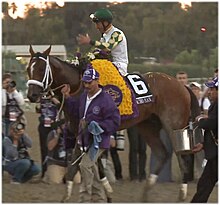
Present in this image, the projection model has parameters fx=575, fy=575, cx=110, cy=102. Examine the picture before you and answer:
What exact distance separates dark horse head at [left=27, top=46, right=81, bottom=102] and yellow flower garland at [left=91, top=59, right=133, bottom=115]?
41cm

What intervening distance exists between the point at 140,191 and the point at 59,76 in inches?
78.1

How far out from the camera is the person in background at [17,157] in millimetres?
8289

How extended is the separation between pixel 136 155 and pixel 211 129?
10.3 ft

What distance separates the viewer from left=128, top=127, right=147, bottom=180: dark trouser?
8602 mm

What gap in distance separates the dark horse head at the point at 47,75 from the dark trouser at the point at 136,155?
1.87 metres

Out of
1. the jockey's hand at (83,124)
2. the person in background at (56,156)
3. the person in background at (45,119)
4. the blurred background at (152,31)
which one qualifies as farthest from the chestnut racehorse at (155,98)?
the blurred background at (152,31)

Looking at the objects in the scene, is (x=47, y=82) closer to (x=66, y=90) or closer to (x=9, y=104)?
(x=66, y=90)

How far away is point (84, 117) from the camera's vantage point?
19.9 ft

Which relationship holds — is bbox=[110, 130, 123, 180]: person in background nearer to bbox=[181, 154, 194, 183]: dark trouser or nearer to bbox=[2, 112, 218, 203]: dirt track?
bbox=[2, 112, 218, 203]: dirt track

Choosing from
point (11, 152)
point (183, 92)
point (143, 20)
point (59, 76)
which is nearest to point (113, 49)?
point (59, 76)

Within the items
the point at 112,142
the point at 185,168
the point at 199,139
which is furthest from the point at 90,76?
the point at 112,142

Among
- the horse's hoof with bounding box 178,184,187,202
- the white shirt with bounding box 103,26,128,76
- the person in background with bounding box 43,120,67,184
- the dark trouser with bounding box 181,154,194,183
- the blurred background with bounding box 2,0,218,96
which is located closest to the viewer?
the white shirt with bounding box 103,26,128,76

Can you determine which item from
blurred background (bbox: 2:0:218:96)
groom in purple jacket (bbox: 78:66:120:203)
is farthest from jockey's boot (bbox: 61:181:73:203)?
blurred background (bbox: 2:0:218:96)

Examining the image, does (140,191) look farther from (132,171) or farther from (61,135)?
(61,135)
